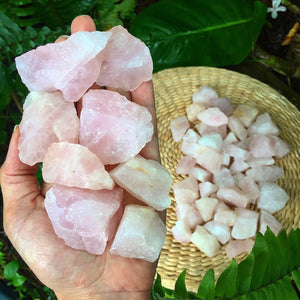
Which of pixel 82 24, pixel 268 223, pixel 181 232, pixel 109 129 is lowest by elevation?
pixel 181 232

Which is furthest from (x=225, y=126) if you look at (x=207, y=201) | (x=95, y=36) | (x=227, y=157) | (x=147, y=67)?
(x=95, y=36)

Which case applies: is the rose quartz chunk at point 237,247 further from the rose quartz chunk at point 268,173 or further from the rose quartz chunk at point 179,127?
the rose quartz chunk at point 179,127

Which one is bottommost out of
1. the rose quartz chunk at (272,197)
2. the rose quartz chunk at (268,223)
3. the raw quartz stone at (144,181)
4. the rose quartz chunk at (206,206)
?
the rose quartz chunk at (206,206)

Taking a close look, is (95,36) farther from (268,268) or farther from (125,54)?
(268,268)

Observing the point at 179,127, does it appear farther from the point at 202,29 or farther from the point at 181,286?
the point at 181,286

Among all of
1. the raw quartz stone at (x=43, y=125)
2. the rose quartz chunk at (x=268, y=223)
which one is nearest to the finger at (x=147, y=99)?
the raw quartz stone at (x=43, y=125)

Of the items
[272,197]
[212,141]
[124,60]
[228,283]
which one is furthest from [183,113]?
[228,283]
